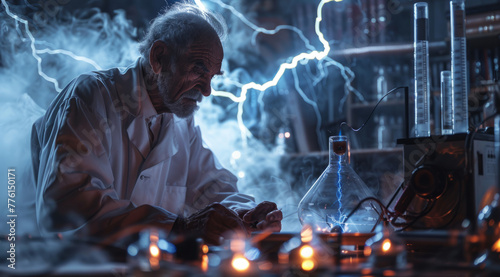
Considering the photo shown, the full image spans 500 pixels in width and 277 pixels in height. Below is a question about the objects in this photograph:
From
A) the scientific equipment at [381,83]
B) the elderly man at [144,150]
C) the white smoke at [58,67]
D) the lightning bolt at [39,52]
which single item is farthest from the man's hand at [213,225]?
the scientific equipment at [381,83]

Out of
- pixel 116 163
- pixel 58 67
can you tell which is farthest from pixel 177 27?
pixel 58 67

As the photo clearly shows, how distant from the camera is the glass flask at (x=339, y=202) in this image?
1.47m

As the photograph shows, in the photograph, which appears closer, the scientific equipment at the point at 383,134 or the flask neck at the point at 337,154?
the flask neck at the point at 337,154

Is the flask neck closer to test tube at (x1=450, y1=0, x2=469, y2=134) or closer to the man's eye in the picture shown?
test tube at (x1=450, y1=0, x2=469, y2=134)

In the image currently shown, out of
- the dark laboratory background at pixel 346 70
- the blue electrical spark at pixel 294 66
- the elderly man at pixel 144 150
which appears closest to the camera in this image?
the elderly man at pixel 144 150

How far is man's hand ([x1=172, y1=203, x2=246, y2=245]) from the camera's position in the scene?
4.38 ft

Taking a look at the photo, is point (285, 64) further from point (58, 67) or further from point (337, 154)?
point (337, 154)

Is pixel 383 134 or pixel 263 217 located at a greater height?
pixel 383 134

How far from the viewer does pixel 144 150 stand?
2.04 metres

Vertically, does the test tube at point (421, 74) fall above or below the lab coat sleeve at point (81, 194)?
above

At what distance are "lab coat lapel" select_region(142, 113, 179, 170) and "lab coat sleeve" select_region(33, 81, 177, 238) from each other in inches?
13.7

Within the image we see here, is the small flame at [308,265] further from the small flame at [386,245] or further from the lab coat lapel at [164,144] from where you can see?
the lab coat lapel at [164,144]

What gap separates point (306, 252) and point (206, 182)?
1.36m

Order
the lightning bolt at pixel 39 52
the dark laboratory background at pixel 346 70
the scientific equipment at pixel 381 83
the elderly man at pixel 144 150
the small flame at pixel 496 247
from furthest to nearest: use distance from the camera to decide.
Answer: the scientific equipment at pixel 381 83
the dark laboratory background at pixel 346 70
the lightning bolt at pixel 39 52
the elderly man at pixel 144 150
the small flame at pixel 496 247
